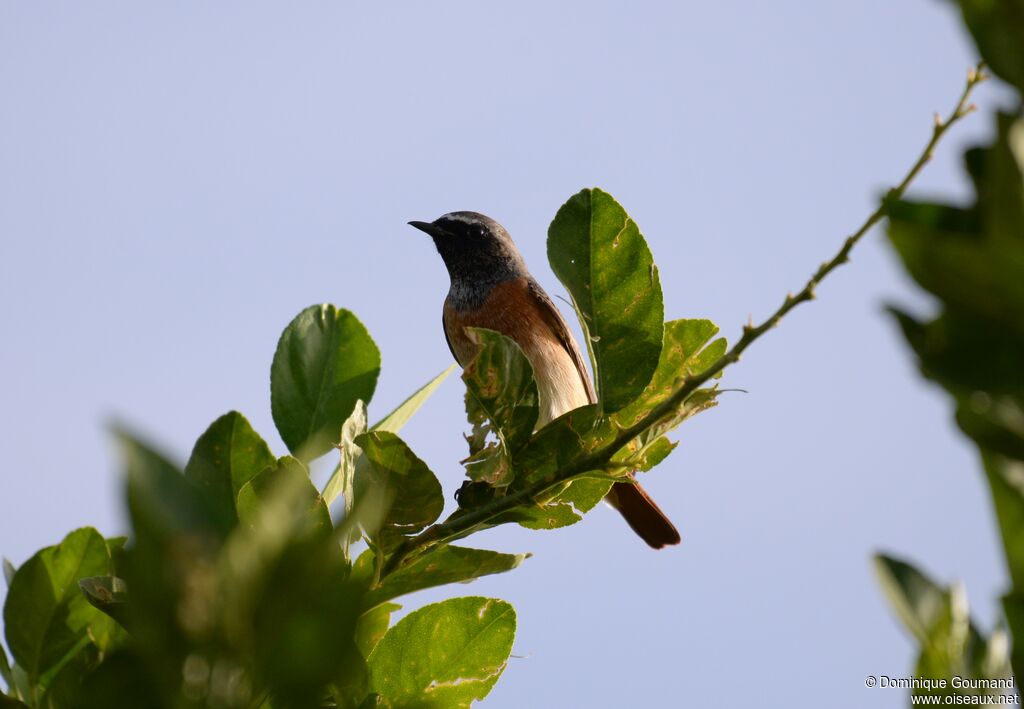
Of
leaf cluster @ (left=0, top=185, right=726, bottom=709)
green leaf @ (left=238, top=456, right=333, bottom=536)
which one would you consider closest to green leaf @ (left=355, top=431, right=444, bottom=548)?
leaf cluster @ (left=0, top=185, right=726, bottom=709)

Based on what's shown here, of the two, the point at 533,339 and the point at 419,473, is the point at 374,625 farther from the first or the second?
the point at 533,339

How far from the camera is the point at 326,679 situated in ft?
3.06

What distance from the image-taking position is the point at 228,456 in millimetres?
2160

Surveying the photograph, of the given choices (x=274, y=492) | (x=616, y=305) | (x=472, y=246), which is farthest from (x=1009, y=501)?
(x=472, y=246)

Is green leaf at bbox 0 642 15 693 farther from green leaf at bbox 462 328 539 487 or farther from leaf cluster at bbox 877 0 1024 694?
leaf cluster at bbox 877 0 1024 694

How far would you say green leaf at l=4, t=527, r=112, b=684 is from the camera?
2.17 metres

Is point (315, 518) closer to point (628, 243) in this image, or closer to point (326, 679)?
point (628, 243)

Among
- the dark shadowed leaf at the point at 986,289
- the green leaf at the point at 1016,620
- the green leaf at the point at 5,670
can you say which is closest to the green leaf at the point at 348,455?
the green leaf at the point at 5,670

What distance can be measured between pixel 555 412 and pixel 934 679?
463 cm

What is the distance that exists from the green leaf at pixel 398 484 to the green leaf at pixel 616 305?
0.44 m

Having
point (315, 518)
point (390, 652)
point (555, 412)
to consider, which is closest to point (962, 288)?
point (315, 518)

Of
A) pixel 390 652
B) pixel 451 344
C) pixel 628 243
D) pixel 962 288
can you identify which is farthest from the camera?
pixel 451 344

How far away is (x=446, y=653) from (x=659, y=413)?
0.67 m

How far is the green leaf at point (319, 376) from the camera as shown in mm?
2496
